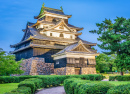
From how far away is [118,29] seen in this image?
29953 millimetres

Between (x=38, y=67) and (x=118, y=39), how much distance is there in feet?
59.8

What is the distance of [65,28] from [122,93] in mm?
37847

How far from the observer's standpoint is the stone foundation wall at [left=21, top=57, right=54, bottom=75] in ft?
119

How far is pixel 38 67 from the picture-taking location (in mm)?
36625

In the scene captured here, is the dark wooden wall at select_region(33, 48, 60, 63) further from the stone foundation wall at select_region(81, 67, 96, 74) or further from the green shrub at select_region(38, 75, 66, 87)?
the green shrub at select_region(38, 75, 66, 87)

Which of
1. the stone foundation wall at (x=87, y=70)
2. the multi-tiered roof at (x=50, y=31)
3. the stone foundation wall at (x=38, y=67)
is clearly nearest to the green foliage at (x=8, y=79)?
the stone foundation wall at (x=38, y=67)

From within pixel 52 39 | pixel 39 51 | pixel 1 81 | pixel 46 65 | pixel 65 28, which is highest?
pixel 65 28

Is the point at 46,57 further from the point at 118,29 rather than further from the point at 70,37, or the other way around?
the point at 118,29

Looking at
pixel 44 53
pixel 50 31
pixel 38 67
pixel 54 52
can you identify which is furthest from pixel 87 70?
pixel 50 31

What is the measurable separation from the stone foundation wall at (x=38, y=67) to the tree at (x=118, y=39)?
1312 centimetres

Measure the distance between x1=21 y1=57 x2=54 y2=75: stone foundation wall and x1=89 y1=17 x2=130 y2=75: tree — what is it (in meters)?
13.1

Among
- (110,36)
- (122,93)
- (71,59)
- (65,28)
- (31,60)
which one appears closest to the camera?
(122,93)

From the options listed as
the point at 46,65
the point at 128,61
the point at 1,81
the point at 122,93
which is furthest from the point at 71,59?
the point at 122,93

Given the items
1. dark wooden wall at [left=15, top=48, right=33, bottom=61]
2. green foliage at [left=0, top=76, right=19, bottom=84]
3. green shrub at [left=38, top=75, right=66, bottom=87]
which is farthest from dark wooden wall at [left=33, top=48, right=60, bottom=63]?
green shrub at [left=38, top=75, right=66, bottom=87]
